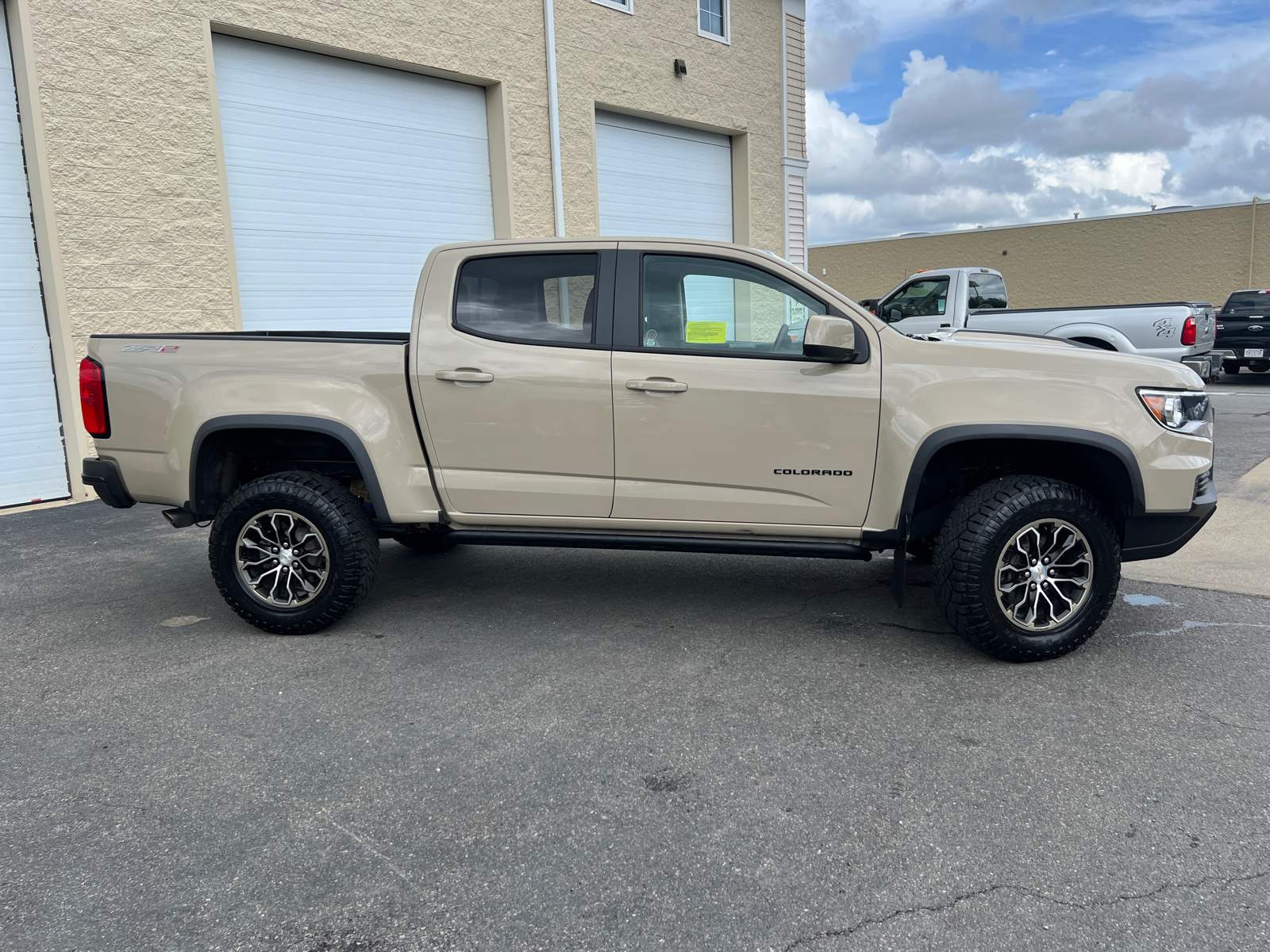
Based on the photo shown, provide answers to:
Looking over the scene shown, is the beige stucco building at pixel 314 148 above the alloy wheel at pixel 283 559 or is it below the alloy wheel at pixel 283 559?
above

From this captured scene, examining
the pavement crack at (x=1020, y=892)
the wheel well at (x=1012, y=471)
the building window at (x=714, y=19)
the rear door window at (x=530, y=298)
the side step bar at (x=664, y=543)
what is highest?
the building window at (x=714, y=19)

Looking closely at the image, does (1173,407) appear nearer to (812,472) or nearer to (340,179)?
(812,472)

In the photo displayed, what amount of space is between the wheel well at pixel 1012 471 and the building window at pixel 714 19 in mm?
11128

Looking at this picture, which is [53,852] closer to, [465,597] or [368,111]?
[465,597]

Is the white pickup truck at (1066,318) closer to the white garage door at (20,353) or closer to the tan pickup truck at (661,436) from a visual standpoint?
the tan pickup truck at (661,436)

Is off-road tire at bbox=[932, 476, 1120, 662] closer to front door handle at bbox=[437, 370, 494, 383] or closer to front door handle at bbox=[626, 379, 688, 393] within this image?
front door handle at bbox=[626, 379, 688, 393]

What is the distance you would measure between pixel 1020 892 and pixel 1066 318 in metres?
10.5

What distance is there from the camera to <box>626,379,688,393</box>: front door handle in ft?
14.0

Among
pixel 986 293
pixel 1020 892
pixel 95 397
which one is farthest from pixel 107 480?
pixel 986 293

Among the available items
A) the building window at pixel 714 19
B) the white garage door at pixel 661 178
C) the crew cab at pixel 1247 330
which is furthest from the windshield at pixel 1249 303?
the building window at pixel 714 19

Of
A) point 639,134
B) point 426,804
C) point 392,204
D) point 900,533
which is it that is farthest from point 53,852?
point 639,134

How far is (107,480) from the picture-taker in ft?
15.4

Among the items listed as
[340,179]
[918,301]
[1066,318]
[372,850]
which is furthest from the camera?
[918,301]

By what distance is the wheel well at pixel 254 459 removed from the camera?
4.60 meters
